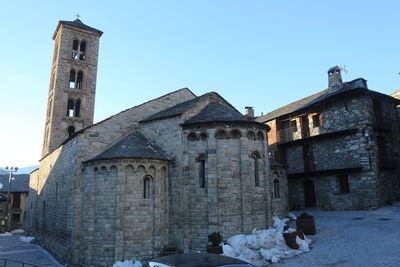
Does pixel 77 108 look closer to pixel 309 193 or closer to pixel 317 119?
pixel 317 119

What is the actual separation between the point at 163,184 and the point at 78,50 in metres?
18.9

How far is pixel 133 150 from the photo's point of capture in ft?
50.7

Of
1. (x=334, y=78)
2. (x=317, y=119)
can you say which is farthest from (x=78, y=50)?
(x=334, y=78)

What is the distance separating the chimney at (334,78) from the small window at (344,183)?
8340mm

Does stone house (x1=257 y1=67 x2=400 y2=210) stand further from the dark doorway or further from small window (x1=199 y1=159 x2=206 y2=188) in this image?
small window (x1=199 y1=159 x2=206 y2=188)

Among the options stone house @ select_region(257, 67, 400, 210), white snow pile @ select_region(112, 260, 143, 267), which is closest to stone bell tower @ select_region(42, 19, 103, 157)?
white snow pile @ select_region(112, 260, 143, 267)

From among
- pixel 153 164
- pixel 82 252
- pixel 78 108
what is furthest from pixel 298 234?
pixel 78 108

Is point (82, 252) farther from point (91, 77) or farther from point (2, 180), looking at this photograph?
point (2, 180)

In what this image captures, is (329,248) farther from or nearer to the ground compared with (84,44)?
nearer to the ground

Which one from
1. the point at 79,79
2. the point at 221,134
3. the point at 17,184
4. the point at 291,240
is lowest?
the point at 291,240

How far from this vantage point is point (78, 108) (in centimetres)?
2672

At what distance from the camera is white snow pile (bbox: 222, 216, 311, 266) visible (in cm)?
1187

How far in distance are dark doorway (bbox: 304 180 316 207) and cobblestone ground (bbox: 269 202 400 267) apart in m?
5.75

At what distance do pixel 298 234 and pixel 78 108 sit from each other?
72.0ft
